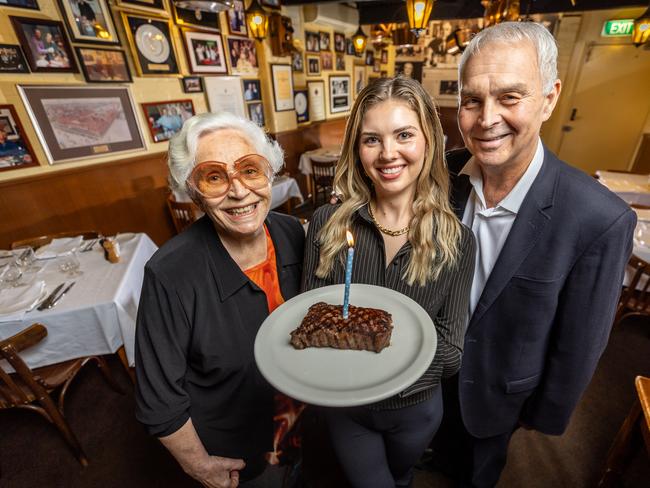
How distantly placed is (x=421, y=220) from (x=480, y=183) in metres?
0.42

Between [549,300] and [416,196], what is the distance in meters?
0.76

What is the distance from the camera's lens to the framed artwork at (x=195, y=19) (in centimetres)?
488

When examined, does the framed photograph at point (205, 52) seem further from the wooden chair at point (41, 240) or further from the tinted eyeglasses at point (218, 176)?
the tinted eyeglasses at point (218, 176)

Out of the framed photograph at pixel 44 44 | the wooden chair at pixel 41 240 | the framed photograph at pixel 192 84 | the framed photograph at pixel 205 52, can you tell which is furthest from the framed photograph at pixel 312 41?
the wooden chair at pixel 41 240

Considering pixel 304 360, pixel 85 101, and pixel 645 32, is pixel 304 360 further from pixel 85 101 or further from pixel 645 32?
pixel 645 32

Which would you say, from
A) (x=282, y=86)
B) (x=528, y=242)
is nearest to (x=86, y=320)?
(x=528, y=242)

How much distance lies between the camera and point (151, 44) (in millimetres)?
4648

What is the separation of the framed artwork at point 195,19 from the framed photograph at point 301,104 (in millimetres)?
2588

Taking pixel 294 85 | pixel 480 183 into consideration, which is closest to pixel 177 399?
pixel 480 183

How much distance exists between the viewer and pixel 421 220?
148 centimetres

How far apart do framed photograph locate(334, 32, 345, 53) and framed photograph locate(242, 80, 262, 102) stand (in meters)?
3.72

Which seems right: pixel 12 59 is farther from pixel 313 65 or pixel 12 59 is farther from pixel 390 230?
pixel 313 65

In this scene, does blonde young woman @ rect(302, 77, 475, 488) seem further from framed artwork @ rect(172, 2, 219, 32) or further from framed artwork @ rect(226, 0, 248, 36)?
framed artwork @ rect(226, 0, 248, 36)

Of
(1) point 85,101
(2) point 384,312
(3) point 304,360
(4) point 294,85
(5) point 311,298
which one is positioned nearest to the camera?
(3) point 304,360
